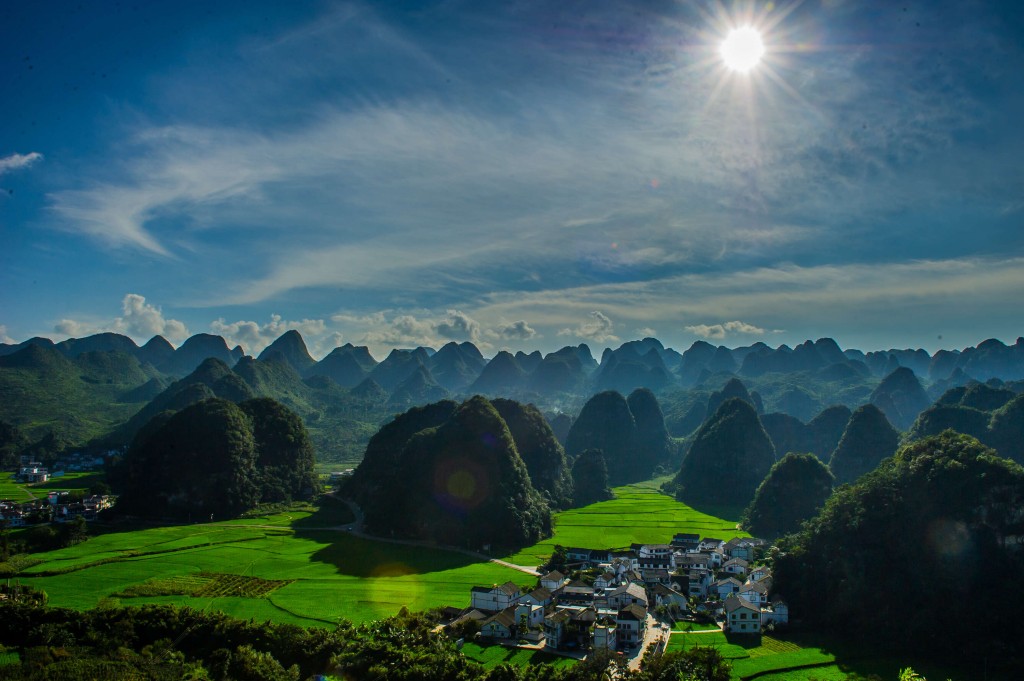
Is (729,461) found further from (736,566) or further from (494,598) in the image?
(494,598)

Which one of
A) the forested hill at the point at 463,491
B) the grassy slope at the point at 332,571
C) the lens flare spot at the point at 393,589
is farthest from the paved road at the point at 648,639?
the forested hill at the point at 463,491

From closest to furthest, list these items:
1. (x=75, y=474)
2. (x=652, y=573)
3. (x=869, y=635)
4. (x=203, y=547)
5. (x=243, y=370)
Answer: (x=869, y=635)
(x=652, y=573)
(x=203, y=547)
(x=75, y=474)
(x=243, y=370)

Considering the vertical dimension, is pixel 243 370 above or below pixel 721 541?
above

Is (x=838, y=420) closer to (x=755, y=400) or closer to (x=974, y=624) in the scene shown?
(x=755, y=400)

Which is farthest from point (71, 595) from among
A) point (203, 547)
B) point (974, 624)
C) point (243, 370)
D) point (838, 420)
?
point (243, 370)

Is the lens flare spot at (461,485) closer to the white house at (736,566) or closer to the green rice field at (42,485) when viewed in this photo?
the white house at (736,566)

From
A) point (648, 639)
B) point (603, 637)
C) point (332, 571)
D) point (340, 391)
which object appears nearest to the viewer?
point (603, 637)

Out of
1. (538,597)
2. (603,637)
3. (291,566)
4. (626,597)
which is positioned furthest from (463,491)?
(603,637)
